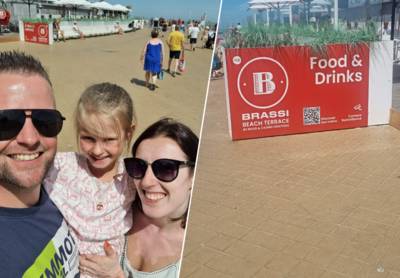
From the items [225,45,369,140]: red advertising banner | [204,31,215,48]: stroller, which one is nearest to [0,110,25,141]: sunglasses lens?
[204,31,215,48]: stroller

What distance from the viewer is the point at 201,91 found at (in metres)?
1.00

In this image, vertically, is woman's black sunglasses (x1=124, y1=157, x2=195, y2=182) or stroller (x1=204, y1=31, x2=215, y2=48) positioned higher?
stroller (x1=204, y1=31, x2=215, y2=48)

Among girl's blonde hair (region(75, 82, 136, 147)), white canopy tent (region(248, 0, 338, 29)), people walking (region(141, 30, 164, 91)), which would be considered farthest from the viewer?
white canopy tent (region(248, 0, 338, 29))

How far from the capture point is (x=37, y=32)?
3.57ft

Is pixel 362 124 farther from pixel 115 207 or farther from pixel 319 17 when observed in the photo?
pixel 115 207

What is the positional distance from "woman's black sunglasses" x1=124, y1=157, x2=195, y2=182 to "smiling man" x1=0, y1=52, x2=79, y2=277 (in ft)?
0.57

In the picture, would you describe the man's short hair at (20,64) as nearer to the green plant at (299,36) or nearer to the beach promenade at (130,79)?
the beach promenade at (130,79)

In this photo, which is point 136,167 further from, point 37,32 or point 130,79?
point 37,32

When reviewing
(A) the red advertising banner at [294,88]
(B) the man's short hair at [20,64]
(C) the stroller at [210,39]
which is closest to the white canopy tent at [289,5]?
(A) the red advertising banner at [294,88]

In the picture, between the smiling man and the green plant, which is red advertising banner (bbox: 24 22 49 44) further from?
the green plant

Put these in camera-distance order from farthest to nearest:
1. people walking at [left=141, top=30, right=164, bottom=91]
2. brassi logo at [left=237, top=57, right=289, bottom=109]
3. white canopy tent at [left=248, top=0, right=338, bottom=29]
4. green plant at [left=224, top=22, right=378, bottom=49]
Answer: white canopy tent at [left=248, top=0, right=338, bottom=29], brassi logo at [left=237, top=57, right=289, bottom=109], green plant at [left=224, top=22, right=378, bottom=49], people walking at [left=141, top=30, right=164, bottom=91]

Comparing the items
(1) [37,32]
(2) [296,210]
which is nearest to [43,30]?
(1) [37,32]

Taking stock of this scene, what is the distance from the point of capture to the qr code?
6066 millimetres

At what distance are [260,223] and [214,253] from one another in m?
0.58
